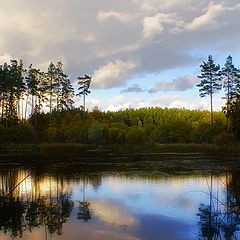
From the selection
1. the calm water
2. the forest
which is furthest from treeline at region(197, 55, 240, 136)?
the calm water

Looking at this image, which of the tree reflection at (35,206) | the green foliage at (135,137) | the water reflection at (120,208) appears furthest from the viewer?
the green foliage at (135,137)

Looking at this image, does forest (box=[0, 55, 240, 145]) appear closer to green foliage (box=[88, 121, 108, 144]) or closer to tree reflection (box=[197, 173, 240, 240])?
green foliage (box=[88, 121, 108, 144])

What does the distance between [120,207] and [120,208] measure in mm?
219

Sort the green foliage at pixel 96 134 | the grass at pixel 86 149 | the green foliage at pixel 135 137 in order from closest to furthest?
the grass at pixel 86 149
the green foliage at pixel 96 134
the green foliage at pixel 135 137

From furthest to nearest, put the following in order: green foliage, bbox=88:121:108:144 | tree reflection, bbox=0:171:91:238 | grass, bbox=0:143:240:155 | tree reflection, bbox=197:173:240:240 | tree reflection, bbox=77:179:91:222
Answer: green foliage, bbox=88:121:108:144 < grass, bbox=0:143:240:155 < tree reflection, bbox=77:179:91:222 < tree reflection, bbox=0:171:91:238 < tree reflection, bbox=197:173:240:240

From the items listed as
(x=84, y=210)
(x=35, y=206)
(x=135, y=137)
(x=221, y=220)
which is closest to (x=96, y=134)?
(x=135, y=137)

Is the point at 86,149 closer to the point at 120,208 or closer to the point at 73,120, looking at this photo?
the point at 73,120

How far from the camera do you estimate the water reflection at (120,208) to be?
1223 centimetres

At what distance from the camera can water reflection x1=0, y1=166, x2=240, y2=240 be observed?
481 inches

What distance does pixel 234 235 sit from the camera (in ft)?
36.5

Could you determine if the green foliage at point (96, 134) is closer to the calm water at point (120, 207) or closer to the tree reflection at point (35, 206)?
the calm water at point (120, 207)

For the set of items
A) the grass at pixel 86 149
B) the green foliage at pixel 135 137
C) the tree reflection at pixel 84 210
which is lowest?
the tree reflection at pixel 84 210

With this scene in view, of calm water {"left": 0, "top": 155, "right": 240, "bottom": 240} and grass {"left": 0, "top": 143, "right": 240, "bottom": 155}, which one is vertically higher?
grass {"left": 0, "top": 143, "right": 240, "bottom": 155}

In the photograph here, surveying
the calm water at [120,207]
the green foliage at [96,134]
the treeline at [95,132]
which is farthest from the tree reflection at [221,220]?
the green foliage at [96,134]
